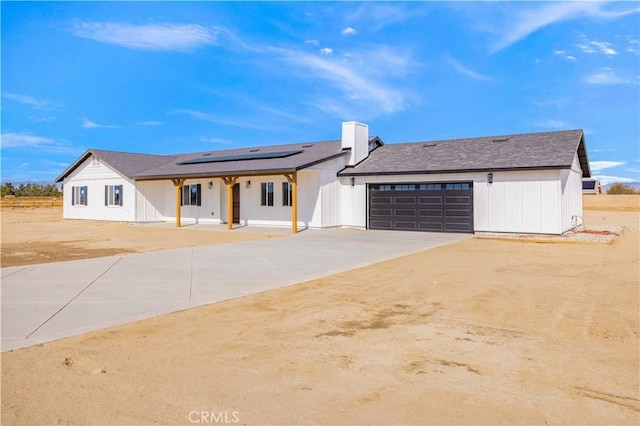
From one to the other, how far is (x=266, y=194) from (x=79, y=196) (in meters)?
15.9

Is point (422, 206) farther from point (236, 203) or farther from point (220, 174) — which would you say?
point (236, 203)

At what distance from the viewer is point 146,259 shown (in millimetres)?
11250

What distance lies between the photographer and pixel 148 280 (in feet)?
27.9

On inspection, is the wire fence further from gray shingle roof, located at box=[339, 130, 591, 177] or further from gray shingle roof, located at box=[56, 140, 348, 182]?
gray shingle roof, located at box=[339, 130, 591, 177]

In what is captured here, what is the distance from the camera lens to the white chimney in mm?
22406

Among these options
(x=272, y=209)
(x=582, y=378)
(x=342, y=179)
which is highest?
(x=342, y=179)

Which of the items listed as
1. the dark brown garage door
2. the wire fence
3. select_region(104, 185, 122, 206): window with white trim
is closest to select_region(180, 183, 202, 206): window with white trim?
select_region(104, 185, 122, 206): window with white trim

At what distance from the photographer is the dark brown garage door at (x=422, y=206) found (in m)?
18.5

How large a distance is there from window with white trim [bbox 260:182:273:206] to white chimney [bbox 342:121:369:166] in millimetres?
4097

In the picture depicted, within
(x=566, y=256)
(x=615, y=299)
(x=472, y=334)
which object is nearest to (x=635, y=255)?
(x=566, y=256)

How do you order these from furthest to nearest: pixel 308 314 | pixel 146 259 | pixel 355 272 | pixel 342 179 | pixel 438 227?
pixel 342 179, pixel 438 227, pixel 146 259, pixel 355 272, pixel 308 314

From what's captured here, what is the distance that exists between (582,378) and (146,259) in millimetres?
9871

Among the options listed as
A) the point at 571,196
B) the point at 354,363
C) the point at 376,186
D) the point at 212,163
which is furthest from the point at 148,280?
the point at 571,196

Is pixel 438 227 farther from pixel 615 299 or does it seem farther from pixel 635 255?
pixel 615 299
